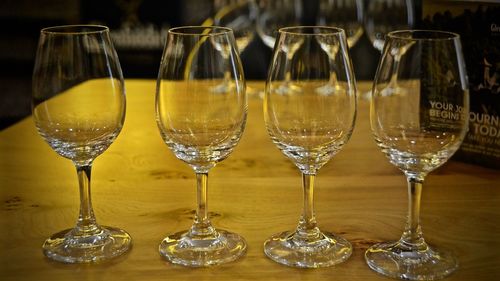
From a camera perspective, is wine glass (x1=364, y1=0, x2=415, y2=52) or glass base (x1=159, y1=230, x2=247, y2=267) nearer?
→ glass base (x1=159, y1=230, x2=247, y2=267)

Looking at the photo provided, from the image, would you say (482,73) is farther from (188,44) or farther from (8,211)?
(8,211)

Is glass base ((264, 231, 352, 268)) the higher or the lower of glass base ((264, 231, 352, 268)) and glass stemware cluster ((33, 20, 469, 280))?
the lower

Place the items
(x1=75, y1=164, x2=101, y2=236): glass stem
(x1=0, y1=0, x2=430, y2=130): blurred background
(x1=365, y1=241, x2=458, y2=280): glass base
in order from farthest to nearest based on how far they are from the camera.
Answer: (x1=0, y1=0, x2=430, y2=130): blurred background → (x1=75, y1=164, x2=101, y2=236): glass stem → (x1=365, y1=241, x2=458, y2=280): glass base

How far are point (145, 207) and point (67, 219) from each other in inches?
3.8

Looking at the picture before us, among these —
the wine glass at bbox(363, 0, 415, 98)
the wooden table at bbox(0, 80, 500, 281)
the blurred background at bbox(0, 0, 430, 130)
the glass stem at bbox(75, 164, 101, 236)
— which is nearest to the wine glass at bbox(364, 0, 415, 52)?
the wine glass at bbox(363, 0, 415, 98)

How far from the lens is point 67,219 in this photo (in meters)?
0.86

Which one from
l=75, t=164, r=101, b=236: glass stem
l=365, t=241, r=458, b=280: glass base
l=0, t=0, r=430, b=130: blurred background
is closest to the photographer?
l=365, t=241, r=458, b=280: glass base

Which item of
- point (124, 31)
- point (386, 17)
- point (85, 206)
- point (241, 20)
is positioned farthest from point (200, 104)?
point (124, 31)

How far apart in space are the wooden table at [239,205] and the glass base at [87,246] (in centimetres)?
1

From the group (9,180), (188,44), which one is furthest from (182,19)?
(188,44)

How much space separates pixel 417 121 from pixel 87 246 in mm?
386

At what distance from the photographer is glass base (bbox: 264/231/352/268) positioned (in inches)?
28.8

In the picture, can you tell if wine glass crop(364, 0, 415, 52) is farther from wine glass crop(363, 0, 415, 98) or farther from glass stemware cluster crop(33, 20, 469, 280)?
glass stemware cluster crop(33, 20, 469, 280)

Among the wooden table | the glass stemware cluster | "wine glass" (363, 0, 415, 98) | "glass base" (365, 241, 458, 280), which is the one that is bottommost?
"glass base" (365, 241, 458, 280)
